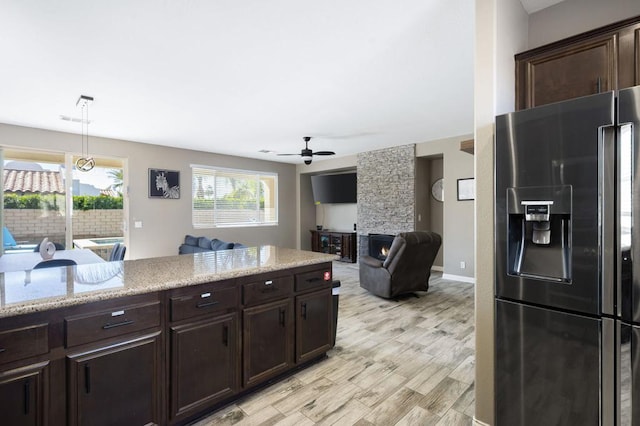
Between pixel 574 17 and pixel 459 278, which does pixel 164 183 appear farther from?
pixel 574 17

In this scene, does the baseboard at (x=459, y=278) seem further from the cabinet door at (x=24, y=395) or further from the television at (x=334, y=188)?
the cabinet door at (x=24, y=395)

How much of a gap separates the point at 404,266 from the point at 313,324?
7.07ft

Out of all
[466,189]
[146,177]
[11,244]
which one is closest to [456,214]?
[466,189]

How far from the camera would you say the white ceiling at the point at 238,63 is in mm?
2105

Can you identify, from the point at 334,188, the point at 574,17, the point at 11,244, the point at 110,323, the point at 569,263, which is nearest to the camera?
the point at 569,263

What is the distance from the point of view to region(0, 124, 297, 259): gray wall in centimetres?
505

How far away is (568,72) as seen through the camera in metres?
1.76

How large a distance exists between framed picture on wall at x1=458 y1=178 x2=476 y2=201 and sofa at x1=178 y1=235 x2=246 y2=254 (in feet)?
13.4

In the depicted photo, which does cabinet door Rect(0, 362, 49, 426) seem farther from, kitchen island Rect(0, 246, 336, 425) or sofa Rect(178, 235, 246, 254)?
sofa Rect(178, 235, 246, 254)

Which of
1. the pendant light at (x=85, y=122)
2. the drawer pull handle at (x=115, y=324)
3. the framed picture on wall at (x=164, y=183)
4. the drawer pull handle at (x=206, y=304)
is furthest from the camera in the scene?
the framed picture on wall at (x=164, y=183)

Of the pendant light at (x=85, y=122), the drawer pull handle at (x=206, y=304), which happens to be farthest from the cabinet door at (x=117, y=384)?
the pendant light at (x=85, y=122)

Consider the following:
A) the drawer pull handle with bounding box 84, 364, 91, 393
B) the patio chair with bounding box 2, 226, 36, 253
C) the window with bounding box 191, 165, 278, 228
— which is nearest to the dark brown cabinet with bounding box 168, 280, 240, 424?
the drawer pull handle with bounding box 84, 364, 91, 393

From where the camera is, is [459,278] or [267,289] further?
[459,278]

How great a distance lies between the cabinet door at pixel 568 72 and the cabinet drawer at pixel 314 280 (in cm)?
187
